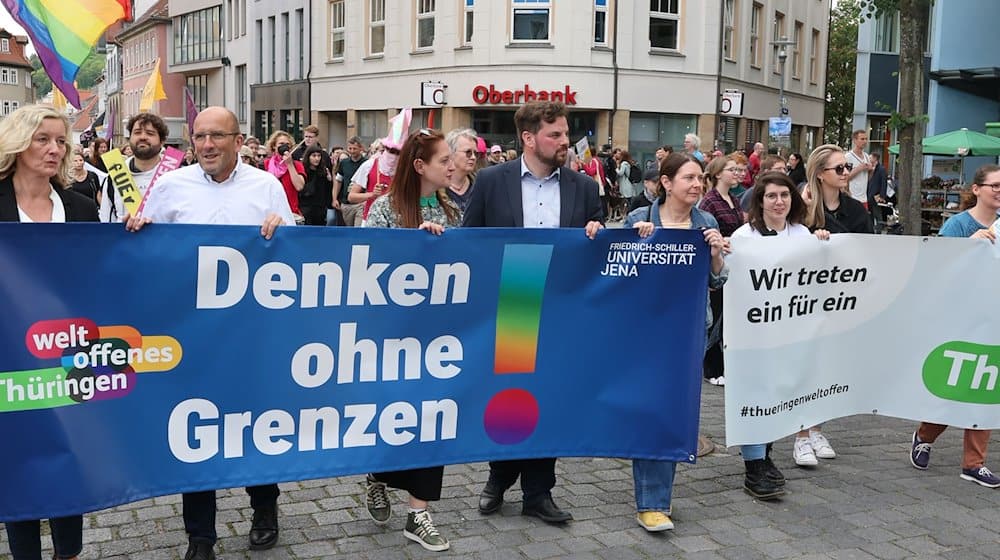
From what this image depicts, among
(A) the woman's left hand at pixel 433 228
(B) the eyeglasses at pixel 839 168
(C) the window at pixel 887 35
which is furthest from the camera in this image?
(C) the window at pixel 887 35

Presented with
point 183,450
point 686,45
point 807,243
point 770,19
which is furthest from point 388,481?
point 770,19

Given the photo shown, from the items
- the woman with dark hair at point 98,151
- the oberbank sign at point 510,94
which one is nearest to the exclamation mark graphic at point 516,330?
the woman with dark hair at point 98,151

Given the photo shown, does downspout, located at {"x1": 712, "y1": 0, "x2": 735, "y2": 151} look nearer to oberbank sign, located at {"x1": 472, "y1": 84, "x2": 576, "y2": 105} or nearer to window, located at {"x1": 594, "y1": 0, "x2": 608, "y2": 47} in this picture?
window, located at {"x1": 594, "y1": 0, "x2": 608, "y2": 47}

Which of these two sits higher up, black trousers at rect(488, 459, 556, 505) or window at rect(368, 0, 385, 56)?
window at rect(368, 0, 385, 56)

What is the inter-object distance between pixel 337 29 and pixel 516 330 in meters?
35.3

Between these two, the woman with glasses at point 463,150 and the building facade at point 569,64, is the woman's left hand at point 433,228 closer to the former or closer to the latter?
the woman with glasses at point 463,150

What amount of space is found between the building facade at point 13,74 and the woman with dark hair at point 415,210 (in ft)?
430

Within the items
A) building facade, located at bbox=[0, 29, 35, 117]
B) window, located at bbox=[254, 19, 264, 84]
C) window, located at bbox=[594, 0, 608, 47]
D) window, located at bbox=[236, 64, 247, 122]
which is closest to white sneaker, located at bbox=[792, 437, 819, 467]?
window, located at bbox=[594, 0, 608, 47]

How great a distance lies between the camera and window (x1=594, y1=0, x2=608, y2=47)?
31.8 m

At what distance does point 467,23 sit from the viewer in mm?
32188

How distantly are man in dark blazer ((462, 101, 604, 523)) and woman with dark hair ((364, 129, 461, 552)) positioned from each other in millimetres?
239

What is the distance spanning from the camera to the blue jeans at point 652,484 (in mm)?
5262

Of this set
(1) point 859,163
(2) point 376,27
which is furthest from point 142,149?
(2) point 376,27

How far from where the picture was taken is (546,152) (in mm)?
5332
